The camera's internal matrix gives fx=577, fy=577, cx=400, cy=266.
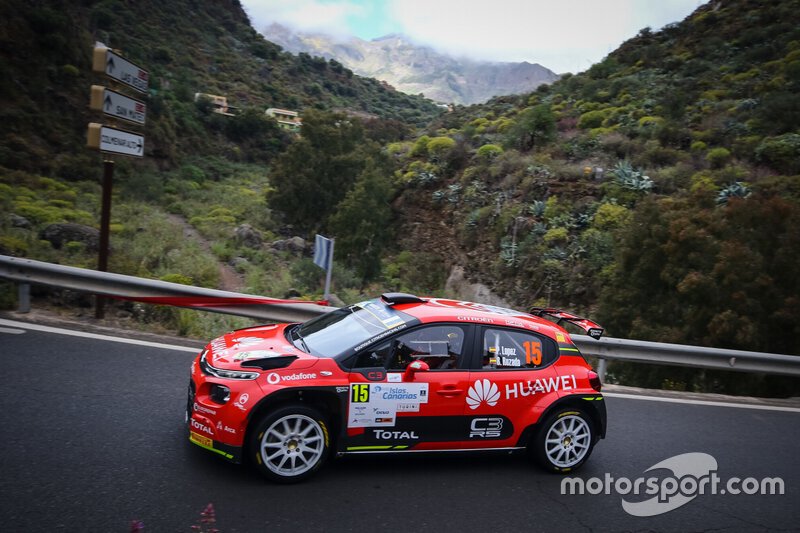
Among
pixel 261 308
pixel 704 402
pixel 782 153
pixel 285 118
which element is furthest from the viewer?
pixel 285 118

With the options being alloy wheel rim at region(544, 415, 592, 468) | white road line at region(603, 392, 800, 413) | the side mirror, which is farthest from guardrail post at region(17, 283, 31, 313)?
white road line at region(603, 392, 800, 413)

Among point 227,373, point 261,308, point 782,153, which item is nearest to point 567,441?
point 227,373

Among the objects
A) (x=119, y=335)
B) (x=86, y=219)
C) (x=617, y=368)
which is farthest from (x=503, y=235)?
(x=119, y=335)

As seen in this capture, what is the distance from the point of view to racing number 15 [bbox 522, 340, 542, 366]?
5602 millimetres

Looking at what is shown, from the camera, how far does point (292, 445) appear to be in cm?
467

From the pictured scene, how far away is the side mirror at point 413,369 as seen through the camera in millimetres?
4955

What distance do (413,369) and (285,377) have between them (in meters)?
1.09

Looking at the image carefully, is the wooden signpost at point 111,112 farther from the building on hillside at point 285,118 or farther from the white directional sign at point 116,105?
the building on hillside at point 285,118

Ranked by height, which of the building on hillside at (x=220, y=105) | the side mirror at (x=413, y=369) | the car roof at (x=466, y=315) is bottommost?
the side mirror at (x=413, y=369)

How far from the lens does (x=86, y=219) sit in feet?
69.5

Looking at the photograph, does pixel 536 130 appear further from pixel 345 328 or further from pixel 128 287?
pixel 345 328

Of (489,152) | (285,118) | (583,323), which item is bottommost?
(583,323)

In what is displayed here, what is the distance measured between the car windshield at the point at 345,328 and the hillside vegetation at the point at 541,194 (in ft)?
11.5

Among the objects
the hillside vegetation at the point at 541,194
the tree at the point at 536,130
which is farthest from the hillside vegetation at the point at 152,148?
the tree at the point at 536,130
